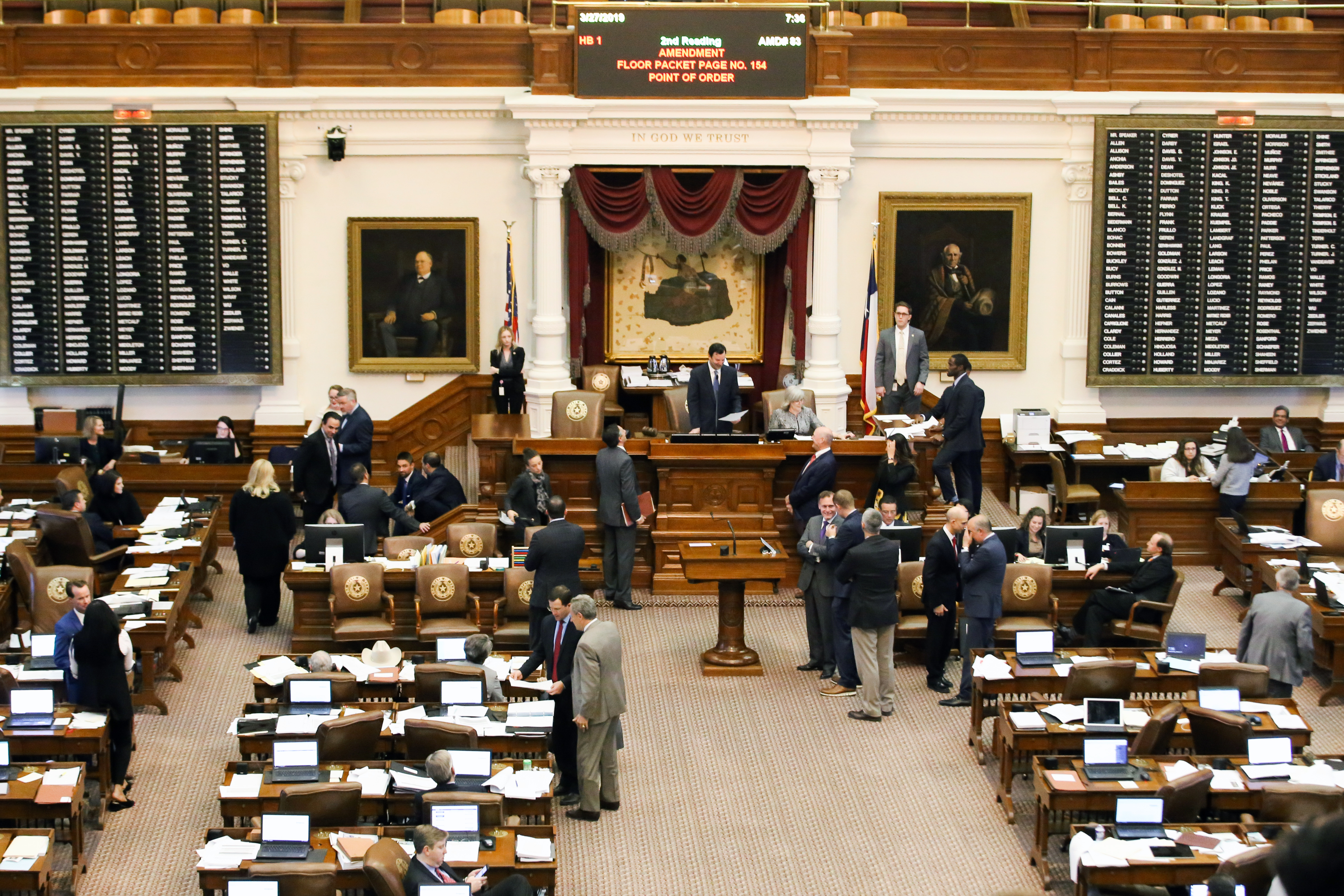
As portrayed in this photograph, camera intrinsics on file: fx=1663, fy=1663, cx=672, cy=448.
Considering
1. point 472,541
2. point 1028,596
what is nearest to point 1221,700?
point 1028,596

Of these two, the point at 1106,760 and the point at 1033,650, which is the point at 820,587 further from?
the point at 1106,760

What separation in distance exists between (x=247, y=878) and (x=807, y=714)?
196 inches

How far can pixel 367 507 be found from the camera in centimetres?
1399

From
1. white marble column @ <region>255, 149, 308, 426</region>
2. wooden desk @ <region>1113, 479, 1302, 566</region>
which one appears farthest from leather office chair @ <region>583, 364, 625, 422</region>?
wooden desk @ <region>1113, 479, 1302, 566</region>

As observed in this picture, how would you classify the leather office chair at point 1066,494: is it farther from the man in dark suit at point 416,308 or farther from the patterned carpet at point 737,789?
the man in dark suit at point 416,308

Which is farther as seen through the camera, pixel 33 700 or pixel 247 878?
pixel 33 700

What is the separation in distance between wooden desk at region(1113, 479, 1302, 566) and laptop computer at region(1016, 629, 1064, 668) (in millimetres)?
4256

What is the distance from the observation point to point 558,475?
14961 mm

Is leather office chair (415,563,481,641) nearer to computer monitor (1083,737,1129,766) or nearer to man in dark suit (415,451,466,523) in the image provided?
man in dark suit (415,451,466,523)

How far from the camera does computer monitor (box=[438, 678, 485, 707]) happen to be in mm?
10562

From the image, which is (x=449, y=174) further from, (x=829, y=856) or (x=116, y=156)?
(x=829, y=856)

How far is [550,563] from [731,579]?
1420 mm

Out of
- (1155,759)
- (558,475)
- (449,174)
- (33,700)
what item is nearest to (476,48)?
(449,174)

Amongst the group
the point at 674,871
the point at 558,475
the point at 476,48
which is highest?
the point at 476,48
